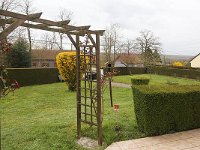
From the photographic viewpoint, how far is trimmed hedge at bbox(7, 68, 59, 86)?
19.3 metres

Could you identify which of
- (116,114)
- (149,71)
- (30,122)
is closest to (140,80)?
(116,114)

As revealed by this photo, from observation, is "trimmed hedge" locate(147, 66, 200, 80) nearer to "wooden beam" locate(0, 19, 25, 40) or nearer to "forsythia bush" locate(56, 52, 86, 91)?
"forsythia bush" locate(56, 52, 86, 91)

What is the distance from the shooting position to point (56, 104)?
1166 centimetres

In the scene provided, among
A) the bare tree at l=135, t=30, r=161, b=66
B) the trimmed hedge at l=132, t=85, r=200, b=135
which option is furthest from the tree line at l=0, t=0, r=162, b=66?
the trimmed hedge at l=132, t=85, r=200, b=135

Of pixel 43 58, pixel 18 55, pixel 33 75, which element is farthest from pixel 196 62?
pixel 33 75

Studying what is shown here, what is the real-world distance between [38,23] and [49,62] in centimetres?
3923

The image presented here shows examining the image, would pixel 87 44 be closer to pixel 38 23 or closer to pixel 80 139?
pixel 38 23

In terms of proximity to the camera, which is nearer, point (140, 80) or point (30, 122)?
point (30, 122)

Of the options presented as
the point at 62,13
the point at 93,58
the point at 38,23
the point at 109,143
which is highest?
the point at 62,13

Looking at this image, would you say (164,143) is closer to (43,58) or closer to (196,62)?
(43,58)

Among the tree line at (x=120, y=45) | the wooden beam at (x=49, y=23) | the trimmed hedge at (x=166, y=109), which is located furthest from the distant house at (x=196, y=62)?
the wooden beam at (x=49, y=23)

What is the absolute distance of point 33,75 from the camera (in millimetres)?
20734

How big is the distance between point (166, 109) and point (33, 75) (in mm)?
15737

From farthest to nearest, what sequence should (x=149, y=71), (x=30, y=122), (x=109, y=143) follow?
(x=149, y=71) → (x=30, y=122) → (x=109, y=143)
